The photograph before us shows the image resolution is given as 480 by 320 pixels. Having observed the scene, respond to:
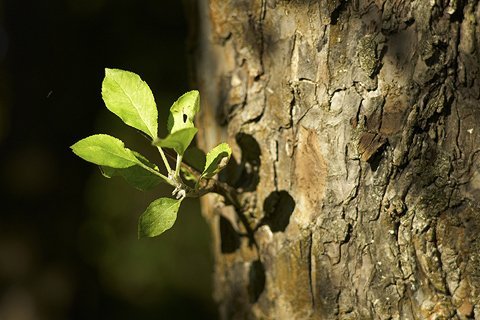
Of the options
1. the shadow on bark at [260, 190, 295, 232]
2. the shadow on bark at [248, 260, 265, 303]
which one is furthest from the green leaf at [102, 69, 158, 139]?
the shadow on bark at [248, 260, 265, 303]

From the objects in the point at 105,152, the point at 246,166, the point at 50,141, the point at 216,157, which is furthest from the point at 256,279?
the point at 50,141

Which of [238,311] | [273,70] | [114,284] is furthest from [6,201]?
[273,70]

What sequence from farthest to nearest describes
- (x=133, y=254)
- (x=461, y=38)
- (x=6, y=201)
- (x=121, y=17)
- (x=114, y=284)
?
1. (x=133, y=254)
2. (x=114, y=284)
3. (x=121, y=17)
4. (x=6, y=201)
5. (x=461, y=38)

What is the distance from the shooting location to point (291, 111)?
3.51 feet

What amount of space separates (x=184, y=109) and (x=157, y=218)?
0.69ft

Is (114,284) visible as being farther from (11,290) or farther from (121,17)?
(121,17)

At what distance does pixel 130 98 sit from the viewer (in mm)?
939

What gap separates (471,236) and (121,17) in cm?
321

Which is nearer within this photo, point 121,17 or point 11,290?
point 11,290

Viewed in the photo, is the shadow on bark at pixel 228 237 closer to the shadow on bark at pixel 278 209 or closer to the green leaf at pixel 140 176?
the shadow on bark at pixel 278 209

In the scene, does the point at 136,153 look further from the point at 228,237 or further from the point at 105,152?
the point at 228,237

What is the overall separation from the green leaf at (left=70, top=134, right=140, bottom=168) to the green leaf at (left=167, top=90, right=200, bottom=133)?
103 millimetres

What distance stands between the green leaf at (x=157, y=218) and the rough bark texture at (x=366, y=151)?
0.27 m

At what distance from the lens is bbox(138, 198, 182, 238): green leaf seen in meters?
0.95
